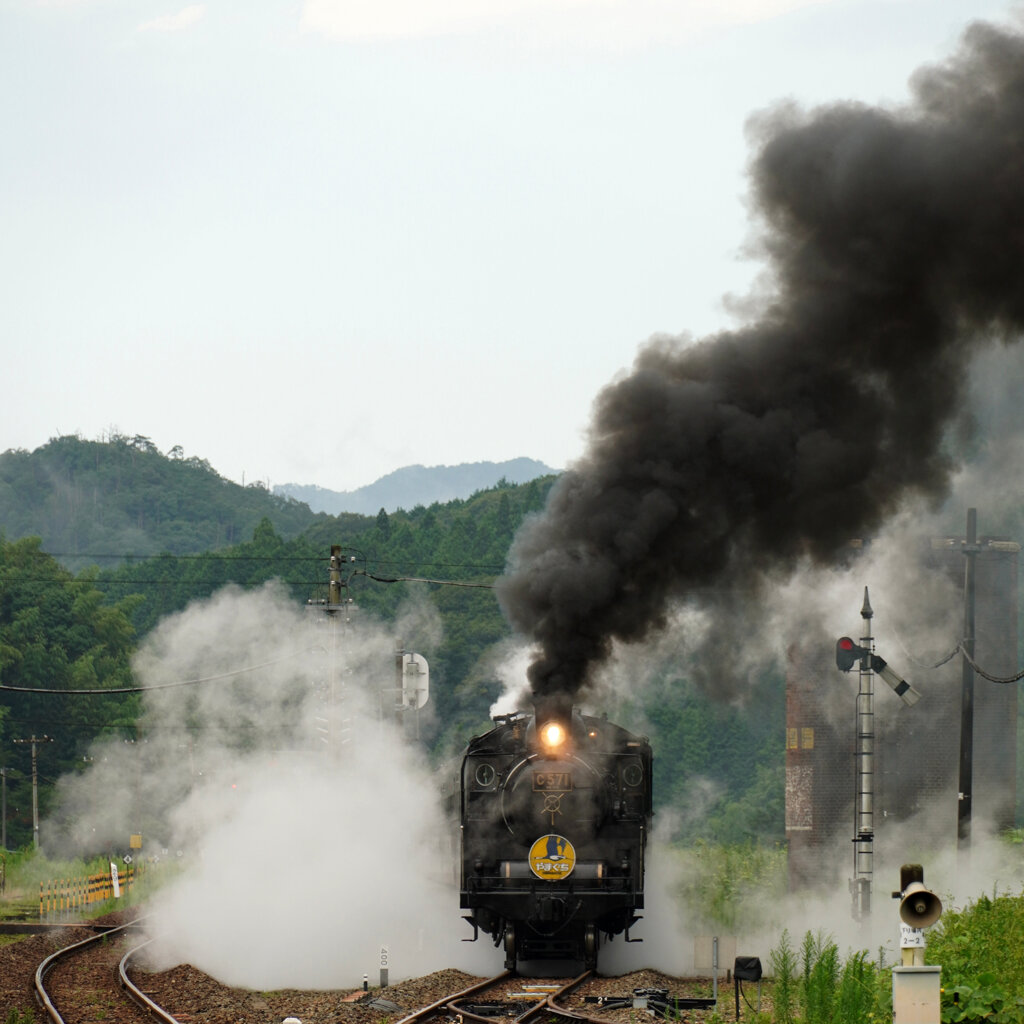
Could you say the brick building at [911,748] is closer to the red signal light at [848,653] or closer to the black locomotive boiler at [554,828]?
the red signal light at [848,653]

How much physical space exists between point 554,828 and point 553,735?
1029mm

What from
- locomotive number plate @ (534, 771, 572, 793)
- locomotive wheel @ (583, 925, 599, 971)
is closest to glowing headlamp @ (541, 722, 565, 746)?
locomotive number plate @ (534, 771, 572, 793)

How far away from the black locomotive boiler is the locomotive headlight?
1 centimetres

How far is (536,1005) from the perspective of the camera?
47.6ft

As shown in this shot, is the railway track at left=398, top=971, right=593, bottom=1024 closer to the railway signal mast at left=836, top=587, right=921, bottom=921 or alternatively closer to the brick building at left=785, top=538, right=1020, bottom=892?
the railway signal mast at left=836, top=587, right=921, bottom=921

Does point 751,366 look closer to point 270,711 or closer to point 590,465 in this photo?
point 590,465

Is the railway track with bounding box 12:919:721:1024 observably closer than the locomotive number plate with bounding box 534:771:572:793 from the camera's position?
Yes

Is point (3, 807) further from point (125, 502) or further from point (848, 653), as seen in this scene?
point (125, 502)

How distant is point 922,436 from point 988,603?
57.6ft

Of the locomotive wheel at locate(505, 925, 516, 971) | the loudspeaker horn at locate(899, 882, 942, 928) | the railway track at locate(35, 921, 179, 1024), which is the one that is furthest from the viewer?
the locomotive wheel at locate(505, 925, 516, 971)

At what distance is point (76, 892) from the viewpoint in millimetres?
32781

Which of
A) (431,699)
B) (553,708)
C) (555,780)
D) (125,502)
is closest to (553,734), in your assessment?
(553,708)

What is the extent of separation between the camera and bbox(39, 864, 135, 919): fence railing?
3108 cm

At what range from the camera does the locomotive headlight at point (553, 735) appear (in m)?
16.6
